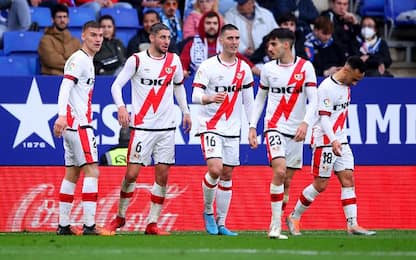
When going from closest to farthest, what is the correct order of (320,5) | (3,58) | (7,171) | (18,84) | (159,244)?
(159,244)
(7,171)
(18,84)
(3,58)
(320,5)

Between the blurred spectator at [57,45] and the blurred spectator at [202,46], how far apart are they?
183 cm

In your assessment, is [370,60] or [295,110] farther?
[370,60]

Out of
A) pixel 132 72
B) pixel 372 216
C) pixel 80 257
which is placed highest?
pixel 132 72

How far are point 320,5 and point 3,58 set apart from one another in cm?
607

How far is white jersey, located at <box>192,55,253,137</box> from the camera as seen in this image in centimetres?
1566

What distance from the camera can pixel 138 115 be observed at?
51.1 feet

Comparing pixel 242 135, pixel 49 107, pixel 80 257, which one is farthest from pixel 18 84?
pixel 80 257

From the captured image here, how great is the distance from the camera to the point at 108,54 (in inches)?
797

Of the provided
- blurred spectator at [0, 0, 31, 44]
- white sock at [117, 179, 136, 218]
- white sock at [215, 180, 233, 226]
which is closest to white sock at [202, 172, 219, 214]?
white sock at [215, 180, 233, 226]

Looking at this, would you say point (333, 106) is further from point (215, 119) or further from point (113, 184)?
point (113, 184)

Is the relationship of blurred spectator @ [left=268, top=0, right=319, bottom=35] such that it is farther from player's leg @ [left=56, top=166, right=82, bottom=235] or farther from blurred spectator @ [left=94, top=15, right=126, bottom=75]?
player's leg @ [left=56, top=166, right=82, bottom=235]

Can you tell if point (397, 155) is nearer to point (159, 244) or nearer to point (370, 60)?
point (370, 60)

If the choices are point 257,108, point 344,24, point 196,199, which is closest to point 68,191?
point 257,108

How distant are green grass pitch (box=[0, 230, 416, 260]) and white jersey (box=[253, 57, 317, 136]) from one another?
1.38 m
